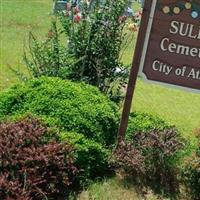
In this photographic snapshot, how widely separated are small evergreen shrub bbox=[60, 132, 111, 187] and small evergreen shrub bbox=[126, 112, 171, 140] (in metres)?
0.58

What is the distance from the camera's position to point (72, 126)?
521 cm

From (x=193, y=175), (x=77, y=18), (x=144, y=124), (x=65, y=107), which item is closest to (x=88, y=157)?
(x=65, y=107)

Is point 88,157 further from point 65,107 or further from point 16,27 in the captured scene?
point 16,27

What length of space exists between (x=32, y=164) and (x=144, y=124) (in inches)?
73.1

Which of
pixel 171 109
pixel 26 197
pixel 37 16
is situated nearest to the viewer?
pixel 26 197

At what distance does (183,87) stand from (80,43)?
68.6 inches

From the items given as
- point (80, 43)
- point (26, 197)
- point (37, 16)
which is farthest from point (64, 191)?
point (37, 16)

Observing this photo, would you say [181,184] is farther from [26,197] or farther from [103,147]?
[26,197]

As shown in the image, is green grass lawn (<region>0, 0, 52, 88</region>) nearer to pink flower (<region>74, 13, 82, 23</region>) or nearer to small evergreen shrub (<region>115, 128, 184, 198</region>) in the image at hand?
pink flower (<region>74, 13, 82, 23</region>)

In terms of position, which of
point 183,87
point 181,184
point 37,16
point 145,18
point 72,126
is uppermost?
point 145,18

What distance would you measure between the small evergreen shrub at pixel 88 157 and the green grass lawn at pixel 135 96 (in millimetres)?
126

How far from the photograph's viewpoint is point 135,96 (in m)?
10.2

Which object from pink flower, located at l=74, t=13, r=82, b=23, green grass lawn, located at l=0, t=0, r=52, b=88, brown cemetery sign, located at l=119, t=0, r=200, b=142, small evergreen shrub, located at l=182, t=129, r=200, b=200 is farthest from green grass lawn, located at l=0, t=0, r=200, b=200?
pink flower, located at l=74, t=13, r=82, b=23

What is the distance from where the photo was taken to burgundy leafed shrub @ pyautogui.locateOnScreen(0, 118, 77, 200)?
13.8 feet
